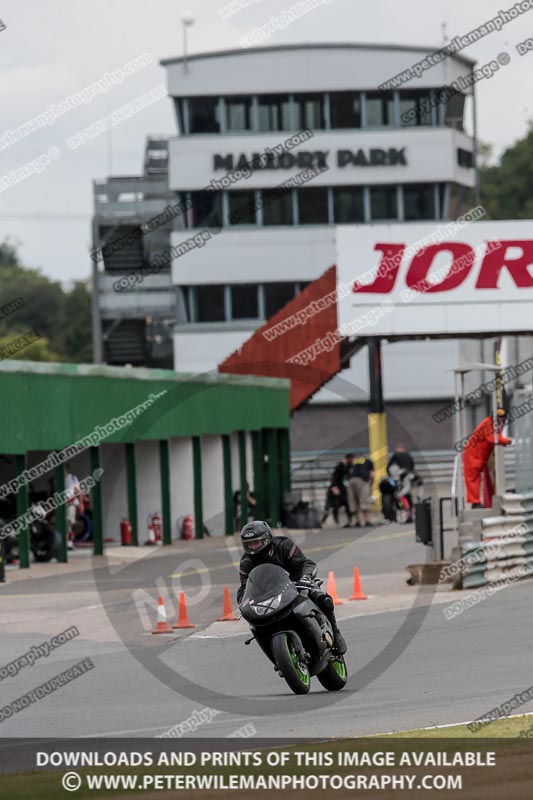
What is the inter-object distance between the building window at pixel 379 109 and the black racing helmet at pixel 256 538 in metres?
59.7

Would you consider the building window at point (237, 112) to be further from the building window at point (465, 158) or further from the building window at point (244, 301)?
the building window at point (465, 158)

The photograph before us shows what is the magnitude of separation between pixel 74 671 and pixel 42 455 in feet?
66.2

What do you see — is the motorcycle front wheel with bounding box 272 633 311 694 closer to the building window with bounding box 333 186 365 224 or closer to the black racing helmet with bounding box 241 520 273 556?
the black racing helmet with bounding box 241 520 273 556

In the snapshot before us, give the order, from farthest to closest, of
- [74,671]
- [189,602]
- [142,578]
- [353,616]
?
[142,578], [189,602], [353,616], [74,671]

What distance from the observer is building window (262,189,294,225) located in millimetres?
72562

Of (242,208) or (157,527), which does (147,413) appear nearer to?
(157,527)

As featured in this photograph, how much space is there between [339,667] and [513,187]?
10909cm

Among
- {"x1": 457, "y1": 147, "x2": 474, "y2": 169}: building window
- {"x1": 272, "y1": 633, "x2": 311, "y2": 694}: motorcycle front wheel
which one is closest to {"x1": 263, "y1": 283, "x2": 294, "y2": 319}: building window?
{"x1": 457, "y1": 147, "x2": 474, "y2": 169}: building window

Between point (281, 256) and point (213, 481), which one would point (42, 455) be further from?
point (281, 256)

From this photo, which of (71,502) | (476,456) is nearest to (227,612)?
(476,456)

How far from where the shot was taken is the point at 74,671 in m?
17.3

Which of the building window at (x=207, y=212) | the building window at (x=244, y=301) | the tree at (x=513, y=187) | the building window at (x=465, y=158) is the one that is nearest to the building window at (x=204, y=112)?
the building window at (x=207, y=212)

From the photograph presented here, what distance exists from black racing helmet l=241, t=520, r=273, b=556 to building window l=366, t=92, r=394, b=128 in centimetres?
5971
